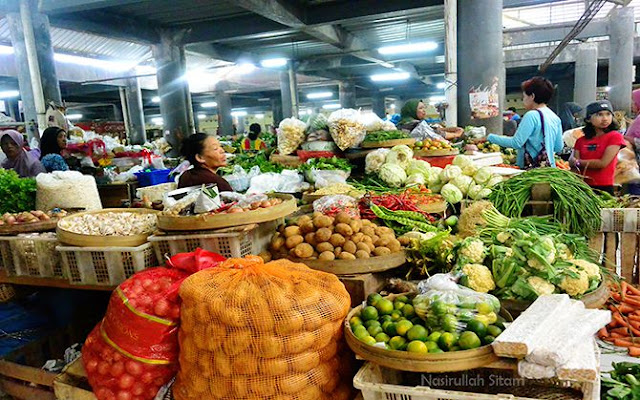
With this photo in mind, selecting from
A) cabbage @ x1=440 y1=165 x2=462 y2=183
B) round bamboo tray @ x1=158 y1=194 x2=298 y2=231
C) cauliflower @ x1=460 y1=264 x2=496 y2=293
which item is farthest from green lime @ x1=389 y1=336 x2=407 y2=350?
cabbage @ x1=440 y1=165 x2=462 y2=183

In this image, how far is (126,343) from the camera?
2.25 metres

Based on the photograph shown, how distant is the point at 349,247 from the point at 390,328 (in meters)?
0.71

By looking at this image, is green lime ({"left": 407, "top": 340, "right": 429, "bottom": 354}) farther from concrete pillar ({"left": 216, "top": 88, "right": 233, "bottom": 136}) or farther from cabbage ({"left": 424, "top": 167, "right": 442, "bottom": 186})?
concrete pillar ({"left": 216, "top": 88, "right": 233, "bottom": 136})

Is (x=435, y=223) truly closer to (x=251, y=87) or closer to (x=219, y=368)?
(x=219, y=368)

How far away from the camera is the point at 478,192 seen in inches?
163

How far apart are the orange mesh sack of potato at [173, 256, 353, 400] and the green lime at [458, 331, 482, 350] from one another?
1.84 ft

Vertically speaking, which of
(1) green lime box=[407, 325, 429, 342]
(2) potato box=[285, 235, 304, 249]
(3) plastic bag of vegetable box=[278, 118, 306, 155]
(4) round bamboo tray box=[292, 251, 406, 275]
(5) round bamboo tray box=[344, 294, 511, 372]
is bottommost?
(5) round bamboo tray box=[344, 294, 511, 372]

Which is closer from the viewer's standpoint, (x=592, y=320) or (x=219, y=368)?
(x=592, y=320)

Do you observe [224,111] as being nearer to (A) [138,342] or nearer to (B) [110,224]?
(B) [110,224]

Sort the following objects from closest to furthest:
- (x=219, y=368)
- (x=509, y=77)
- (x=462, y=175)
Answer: (x=219, y=368) < (x=462, y=175) < (x=509, y=77)

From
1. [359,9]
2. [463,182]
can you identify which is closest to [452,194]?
[463,182]

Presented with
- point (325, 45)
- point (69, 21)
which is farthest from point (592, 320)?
point (325, 45)

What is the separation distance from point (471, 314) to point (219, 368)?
1134 mm

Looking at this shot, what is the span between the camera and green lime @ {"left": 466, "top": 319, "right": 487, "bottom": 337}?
184 cm
